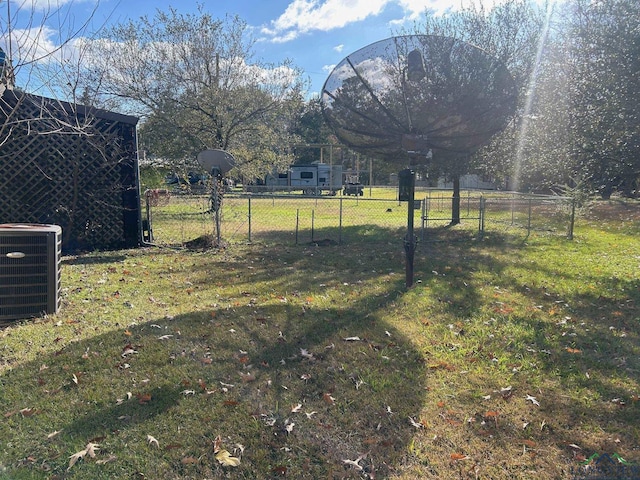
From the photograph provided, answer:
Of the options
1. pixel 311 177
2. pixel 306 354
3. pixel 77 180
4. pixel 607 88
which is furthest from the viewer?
pixel 311 177

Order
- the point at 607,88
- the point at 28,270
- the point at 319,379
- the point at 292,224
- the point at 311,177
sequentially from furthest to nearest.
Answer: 1. the point at 311,177
2. the point at 292,224
3. the point at 607,88
4. the point at 28,270
5. the point at 319,379

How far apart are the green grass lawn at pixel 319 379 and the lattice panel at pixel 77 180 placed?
7.34 ft

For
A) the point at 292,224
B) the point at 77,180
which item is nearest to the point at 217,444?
the point at 77,180

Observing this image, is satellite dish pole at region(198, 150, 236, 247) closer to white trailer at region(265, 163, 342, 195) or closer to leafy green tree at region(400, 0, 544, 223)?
leafy green tree at region(400, 0, 544, 223)

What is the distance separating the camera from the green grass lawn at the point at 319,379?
2.54 metres

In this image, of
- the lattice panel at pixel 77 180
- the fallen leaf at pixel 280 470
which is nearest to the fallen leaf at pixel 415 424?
the fallen leaf at pixel 280 470

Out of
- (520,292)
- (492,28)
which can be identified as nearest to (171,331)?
(520,292)

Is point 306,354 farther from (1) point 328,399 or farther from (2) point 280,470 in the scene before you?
(2) point 280,470

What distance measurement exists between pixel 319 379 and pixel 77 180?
7052 mm

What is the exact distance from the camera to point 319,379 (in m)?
3.48

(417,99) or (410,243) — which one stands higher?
(417,99)

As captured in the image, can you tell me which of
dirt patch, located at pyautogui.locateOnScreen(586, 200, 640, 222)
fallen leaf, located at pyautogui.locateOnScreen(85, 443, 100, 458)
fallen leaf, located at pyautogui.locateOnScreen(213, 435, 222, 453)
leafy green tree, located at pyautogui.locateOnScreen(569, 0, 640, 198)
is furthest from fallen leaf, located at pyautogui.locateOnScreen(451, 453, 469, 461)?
dirt patch, located at pyautogui.locateOnScreen(586, 200, 640, 222)

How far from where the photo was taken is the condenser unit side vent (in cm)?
432

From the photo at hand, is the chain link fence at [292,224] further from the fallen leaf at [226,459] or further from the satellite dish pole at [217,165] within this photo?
the fallen leaf at [226,459]
